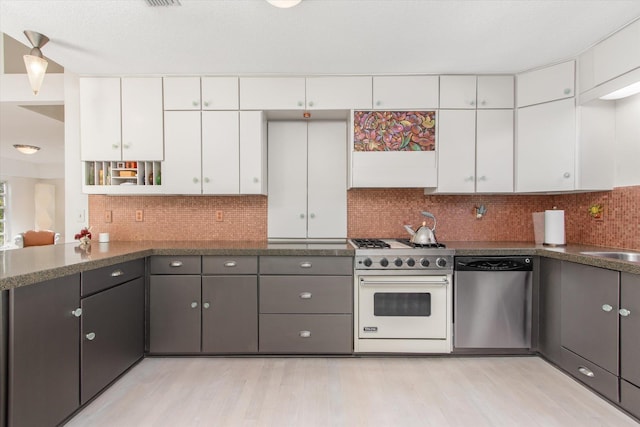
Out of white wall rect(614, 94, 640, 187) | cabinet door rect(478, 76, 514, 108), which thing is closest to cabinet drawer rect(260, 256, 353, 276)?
cabinet door rect(478, 76, 514, 108)

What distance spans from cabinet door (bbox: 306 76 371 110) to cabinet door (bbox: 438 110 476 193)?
2.35 feet

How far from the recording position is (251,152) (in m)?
2.86

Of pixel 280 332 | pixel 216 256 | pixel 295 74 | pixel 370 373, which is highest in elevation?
pixel 295 74

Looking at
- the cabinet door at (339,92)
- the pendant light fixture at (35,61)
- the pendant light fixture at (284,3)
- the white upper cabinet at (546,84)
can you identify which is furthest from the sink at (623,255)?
the pendant light fixture at (35,61)

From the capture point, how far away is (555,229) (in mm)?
2721

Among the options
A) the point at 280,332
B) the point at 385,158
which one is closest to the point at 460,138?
the point at 385,158

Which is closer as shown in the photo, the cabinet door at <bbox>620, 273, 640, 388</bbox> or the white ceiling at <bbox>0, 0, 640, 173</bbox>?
the cabinet door at <bbox>620, 273, 640, 388</bbox>

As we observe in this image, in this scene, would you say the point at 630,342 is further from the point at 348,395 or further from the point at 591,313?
the point at 348,395

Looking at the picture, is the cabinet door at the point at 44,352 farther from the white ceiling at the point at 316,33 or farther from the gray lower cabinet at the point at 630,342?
the gray lower cabinet at the point at 630,342

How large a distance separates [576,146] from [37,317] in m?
3.78

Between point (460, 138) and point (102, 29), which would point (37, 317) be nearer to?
point (102, 29)

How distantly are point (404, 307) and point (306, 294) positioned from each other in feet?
2.60

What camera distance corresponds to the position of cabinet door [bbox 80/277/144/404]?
74.4 inches

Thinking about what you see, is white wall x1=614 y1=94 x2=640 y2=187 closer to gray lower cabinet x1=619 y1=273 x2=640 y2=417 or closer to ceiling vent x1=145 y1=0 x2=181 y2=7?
gray lower cabinet x1=619 y1=273 x2=640 y2=417
